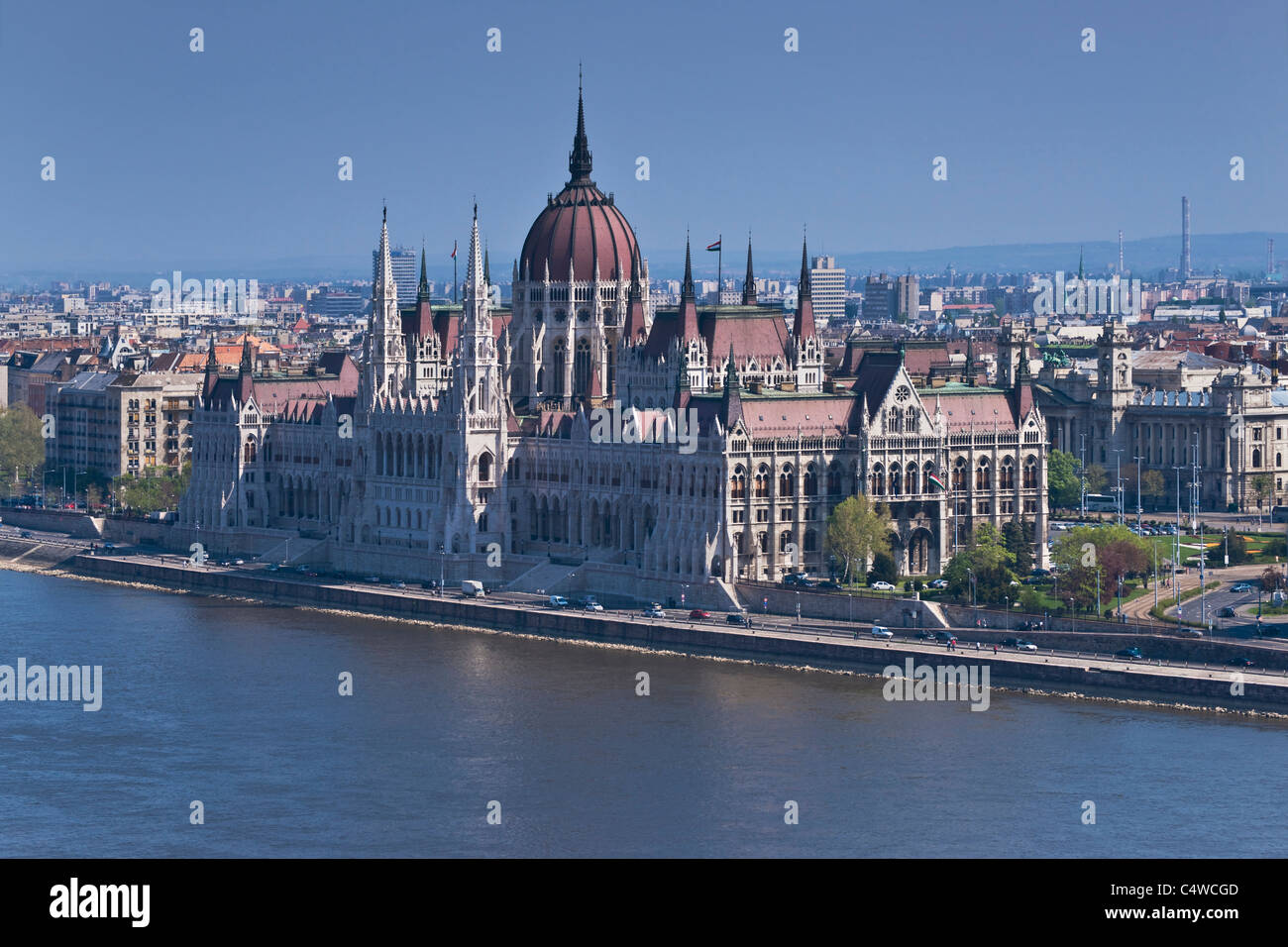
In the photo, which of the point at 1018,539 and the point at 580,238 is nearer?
the point at 1018,539

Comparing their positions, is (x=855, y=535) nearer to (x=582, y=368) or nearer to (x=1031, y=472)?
(x=1031, y=472)

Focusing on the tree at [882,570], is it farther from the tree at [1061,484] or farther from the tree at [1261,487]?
the tree at [1261,487]

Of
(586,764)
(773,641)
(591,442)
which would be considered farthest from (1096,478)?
(586,764)

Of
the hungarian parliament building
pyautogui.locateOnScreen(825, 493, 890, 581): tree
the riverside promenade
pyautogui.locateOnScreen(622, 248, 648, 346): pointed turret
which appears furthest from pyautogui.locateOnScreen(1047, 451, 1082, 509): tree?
the riverside promenade

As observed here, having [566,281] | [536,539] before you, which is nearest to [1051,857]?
[536,539]

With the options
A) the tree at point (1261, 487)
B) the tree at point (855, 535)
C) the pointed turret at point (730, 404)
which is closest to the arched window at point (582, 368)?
the pointed turret at point (730, 404)

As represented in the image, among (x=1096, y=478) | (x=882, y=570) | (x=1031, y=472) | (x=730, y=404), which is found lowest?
(x=882, y=570)

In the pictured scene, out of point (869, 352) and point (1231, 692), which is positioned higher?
point (869, 352)

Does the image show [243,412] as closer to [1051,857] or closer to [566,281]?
[566,281]
